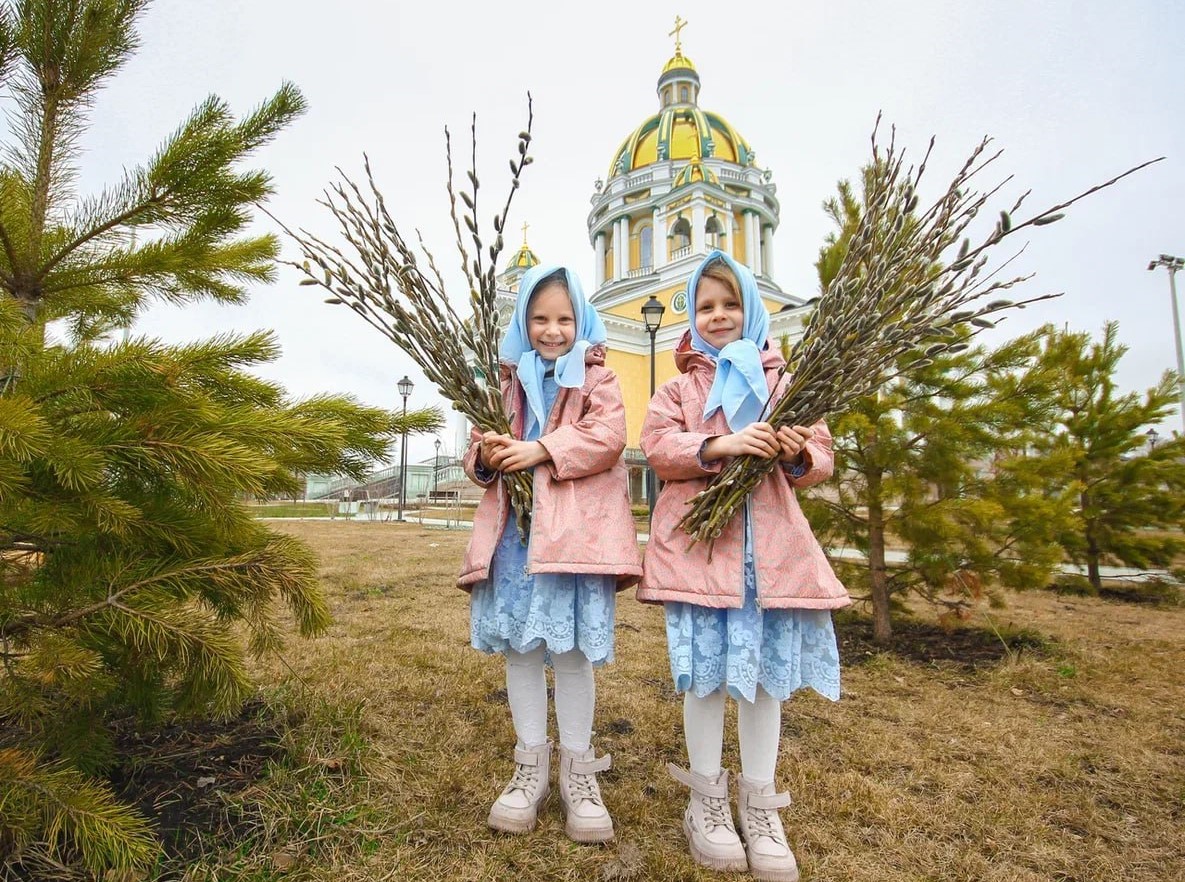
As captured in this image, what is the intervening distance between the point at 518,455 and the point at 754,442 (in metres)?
0.72

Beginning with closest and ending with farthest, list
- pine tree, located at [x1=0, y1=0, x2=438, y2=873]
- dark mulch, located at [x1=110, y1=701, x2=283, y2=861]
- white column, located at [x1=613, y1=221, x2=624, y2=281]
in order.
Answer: pine tree, located at [x1=0, y1=0, x2=438, y2=873] → dark mulch, located at [x1=110, y1=701, x2=283, y2=861] → white column, located at [x1=613, y1=221, x2=624, y2=281]

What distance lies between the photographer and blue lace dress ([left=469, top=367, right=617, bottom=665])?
6.34ft

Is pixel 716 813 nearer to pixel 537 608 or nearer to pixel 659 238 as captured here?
pixel 537 608

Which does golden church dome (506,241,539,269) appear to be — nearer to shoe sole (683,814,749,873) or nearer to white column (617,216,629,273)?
white column (617,216,629,273)

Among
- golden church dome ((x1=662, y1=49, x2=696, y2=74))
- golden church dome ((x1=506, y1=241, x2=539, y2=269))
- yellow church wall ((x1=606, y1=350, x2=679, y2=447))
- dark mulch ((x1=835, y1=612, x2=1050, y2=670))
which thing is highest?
golden church dome ((x1=662, y1=49, x2=696, y2=74))

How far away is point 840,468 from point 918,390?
0.73m

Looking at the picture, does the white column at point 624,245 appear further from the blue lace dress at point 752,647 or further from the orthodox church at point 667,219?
the blue lace dress at point 752,647

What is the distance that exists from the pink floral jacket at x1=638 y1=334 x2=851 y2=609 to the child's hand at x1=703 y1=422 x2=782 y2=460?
11 centimetres

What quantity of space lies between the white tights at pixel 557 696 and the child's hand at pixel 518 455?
636 millimetres

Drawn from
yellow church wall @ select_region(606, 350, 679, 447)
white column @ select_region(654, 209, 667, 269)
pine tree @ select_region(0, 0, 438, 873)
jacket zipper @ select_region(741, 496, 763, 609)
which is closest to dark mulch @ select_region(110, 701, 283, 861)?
pine tree @ select_region(0, 0, 438, 873)

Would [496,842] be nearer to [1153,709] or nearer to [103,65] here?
[103,65]

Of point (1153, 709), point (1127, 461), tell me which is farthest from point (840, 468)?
point (1127, 461)

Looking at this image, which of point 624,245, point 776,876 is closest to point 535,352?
point 776,876

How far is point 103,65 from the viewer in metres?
1.78
